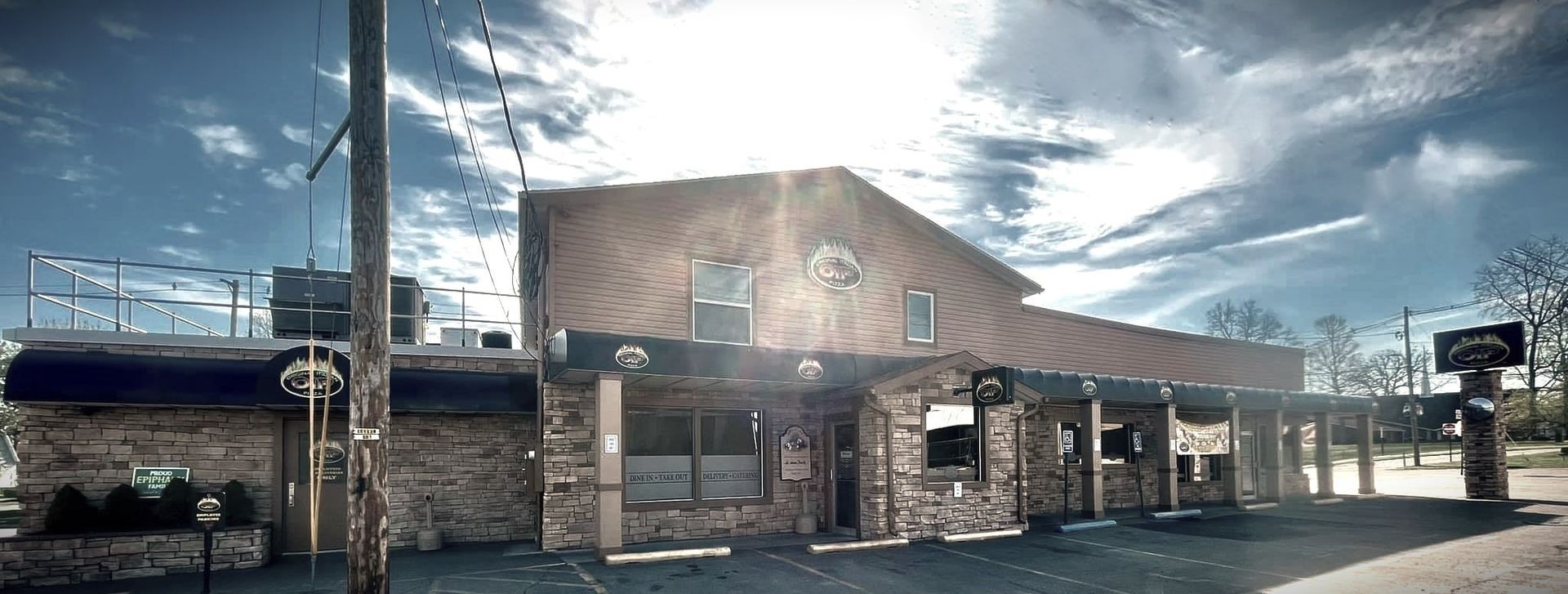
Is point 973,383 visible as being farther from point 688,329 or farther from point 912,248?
point 688,329

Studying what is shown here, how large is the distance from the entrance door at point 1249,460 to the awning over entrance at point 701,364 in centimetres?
1469

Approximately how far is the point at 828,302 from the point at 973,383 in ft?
10.9

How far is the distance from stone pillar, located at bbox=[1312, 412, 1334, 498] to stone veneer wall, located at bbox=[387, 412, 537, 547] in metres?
21.9

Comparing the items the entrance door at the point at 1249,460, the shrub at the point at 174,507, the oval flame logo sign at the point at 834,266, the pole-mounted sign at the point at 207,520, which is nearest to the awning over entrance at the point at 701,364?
the oval flame logo sign at the point at 834,266

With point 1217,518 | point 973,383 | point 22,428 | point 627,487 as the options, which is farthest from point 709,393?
point 1217,518

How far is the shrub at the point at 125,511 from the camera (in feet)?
39.0

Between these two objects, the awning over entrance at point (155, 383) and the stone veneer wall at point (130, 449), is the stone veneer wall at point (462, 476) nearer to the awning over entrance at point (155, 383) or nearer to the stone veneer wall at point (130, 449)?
the awning over entrance at point (155, 383)

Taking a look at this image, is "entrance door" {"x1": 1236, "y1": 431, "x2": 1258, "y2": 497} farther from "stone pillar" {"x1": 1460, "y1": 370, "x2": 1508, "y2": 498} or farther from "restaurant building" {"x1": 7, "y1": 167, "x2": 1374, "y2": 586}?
"restaurant building" {"x1": 7, "y1": 167, "x2": 1374, "y2": 586}

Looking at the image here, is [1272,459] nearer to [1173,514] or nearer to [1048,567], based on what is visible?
[1173,514]

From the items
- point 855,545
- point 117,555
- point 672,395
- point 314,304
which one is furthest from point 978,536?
point 117,555

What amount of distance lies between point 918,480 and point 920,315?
14.5ft

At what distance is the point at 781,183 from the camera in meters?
16.6

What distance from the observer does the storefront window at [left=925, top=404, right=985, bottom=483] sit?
15312mm

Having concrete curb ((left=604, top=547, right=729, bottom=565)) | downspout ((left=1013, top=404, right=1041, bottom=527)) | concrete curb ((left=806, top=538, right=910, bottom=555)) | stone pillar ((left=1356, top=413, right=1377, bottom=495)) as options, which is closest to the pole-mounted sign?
concrete curb ((left=604, top=547, right=729, bottom=565))
